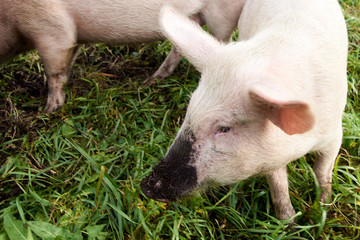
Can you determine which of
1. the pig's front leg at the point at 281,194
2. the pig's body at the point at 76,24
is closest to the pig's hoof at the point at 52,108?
the pig's body at the point at 76,24

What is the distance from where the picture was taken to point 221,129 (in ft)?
6.84

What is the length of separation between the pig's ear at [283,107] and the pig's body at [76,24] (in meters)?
2.15

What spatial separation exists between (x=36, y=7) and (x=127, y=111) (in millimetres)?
1292

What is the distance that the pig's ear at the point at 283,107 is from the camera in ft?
5.22

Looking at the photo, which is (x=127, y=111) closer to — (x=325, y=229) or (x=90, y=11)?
(x=90, y=11)

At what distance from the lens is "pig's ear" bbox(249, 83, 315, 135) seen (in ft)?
5.22

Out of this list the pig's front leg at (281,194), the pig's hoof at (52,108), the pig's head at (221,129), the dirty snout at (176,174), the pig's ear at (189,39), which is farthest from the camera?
the pig's hoof at (52,108)

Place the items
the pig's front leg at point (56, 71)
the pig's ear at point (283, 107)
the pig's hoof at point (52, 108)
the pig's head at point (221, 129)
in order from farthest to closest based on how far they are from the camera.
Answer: the pig's hoof at point (52, 108) → the pig's front leg at point (56, 71) → the pig's head at point (221, 129) → the pig's ear at point (283, 107)

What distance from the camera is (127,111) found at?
383 centimetres

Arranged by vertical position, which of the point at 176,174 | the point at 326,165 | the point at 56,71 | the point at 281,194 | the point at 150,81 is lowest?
the point at 150,81

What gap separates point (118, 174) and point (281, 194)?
4.24 ft

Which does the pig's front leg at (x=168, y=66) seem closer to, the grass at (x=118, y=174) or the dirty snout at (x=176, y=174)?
the grass at (x=118, y=174)

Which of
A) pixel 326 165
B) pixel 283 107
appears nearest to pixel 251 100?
pixel 283 107

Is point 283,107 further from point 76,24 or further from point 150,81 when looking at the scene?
point 150,81
